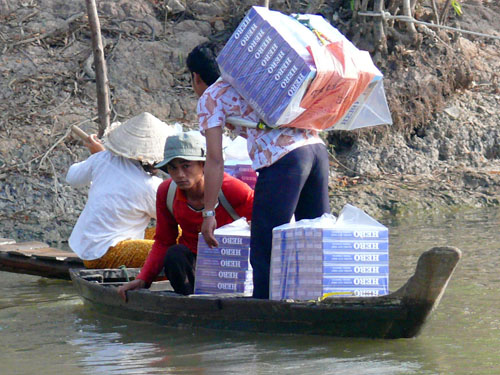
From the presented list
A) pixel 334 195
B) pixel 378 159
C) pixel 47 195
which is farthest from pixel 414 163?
pixel 47 195

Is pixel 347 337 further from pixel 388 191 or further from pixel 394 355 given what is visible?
pixel 388 191

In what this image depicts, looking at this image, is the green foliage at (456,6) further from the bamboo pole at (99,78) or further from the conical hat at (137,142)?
the conical hat at (137,142)

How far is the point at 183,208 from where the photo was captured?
579 cm

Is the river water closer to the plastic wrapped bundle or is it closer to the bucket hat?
the bucket hat

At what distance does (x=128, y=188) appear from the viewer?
6797 millimetres

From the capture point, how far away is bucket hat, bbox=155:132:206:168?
5.56 metres

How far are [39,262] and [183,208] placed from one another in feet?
7.33

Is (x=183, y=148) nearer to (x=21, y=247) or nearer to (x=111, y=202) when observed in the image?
(x=111, y=202)

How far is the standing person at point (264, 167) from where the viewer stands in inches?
204

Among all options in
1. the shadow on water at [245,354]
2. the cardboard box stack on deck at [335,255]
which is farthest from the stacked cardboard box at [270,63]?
the shadow on water at [245,354]

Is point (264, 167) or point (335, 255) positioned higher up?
point (264, 167)

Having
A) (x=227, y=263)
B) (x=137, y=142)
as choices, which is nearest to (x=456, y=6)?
(x=137, y=142)

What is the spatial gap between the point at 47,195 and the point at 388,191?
3.89 meters

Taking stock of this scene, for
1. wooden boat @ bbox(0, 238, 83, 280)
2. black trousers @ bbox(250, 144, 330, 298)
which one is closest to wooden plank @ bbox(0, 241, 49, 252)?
wooden boat @ bbox(0, 238, 83, 280)
